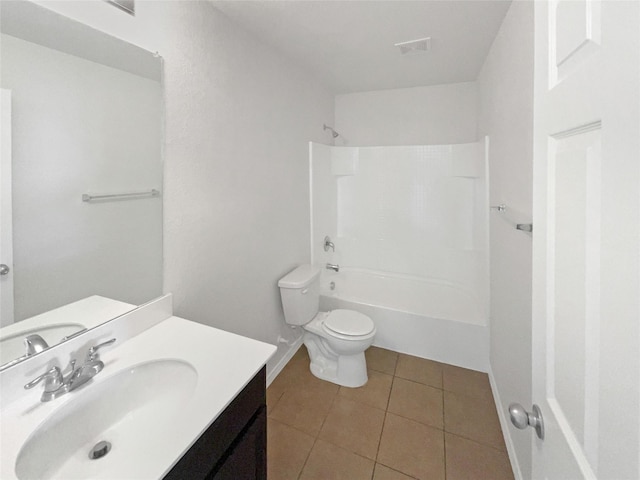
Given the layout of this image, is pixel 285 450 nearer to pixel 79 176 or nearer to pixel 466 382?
pixel 466 382

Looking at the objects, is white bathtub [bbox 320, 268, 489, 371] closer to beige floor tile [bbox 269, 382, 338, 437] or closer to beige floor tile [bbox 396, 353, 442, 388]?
beige floor tile [bbox 396, 353, 442, 388]

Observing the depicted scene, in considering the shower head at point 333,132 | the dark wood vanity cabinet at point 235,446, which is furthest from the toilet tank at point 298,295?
the shower head at point 333,132

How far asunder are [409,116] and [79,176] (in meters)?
2.89

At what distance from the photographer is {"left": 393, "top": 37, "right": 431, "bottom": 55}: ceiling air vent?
76.8 inches

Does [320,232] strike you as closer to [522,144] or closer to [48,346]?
[522,144]

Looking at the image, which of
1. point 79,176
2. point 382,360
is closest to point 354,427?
Answer: point 382,360

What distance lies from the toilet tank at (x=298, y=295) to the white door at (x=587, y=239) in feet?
5.29

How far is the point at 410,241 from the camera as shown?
313 centimetres

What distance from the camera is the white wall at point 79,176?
2.89 feet

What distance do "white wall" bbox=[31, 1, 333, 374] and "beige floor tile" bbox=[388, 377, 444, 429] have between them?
2.96ft

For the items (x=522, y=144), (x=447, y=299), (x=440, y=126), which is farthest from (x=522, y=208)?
(x=440, y=126)

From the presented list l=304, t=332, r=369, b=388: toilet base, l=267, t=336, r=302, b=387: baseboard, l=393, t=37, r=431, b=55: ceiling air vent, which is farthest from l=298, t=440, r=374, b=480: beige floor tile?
l=393, t=37, r=431, b=55: ceiling air vent

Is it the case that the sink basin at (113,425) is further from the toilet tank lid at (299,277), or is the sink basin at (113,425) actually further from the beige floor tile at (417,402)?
the beige floor tile at (417,402)

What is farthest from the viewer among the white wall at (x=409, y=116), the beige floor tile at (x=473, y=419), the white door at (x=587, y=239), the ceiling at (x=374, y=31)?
the white wall at (x=409, y=116)
